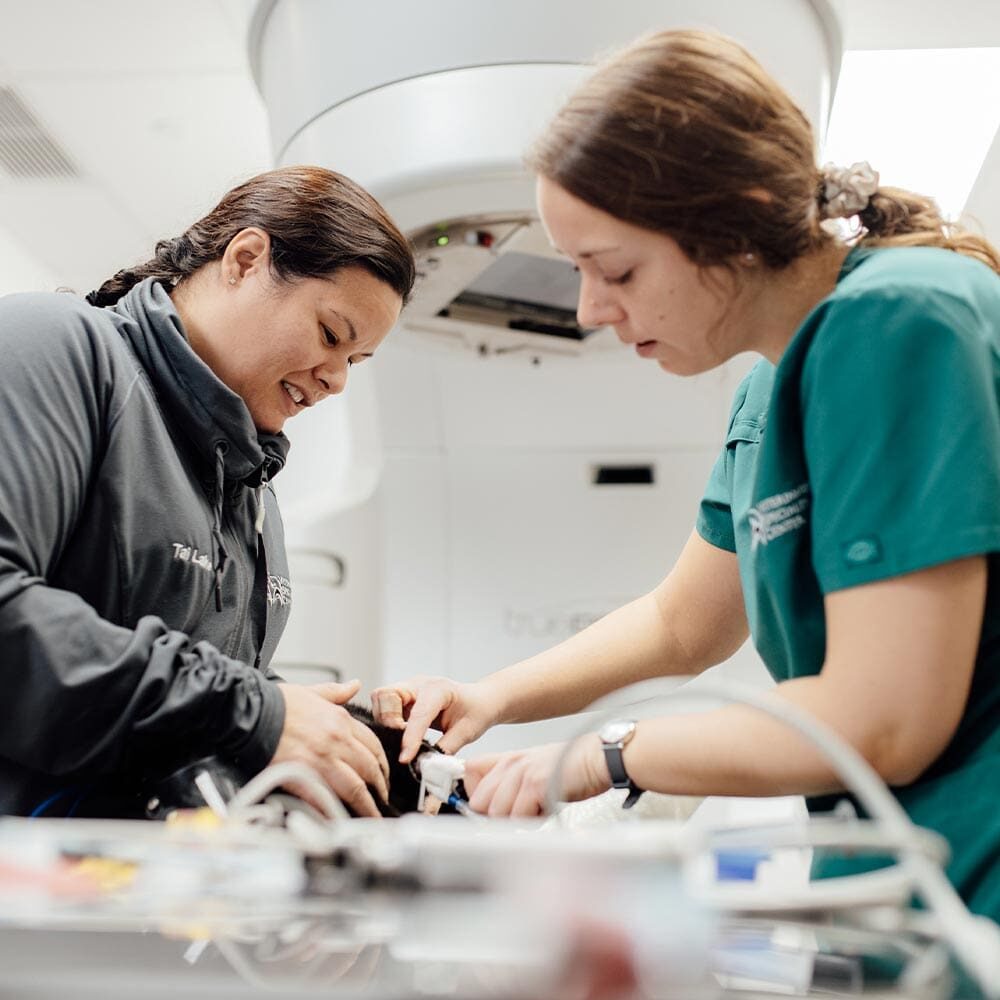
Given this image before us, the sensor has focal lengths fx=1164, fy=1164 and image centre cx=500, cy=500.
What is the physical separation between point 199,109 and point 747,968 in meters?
2.21

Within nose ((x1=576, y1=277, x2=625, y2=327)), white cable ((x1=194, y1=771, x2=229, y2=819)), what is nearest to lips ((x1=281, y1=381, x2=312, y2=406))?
nose ((x1=576, y1=277, x2=625, y2=327))

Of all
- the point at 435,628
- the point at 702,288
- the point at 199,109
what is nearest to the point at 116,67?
the point at 199,109

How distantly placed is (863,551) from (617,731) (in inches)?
10.1

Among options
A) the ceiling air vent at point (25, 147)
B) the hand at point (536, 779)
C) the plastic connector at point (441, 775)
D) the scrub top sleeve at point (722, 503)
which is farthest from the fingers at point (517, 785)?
the ceiling air vent at point (25, 147)

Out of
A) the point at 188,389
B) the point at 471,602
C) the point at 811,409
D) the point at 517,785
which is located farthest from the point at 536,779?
the point at 471,602

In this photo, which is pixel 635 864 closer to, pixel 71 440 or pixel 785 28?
pixel 71 440

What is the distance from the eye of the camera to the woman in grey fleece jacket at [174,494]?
1044 millimetres

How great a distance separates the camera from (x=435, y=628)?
2396mm

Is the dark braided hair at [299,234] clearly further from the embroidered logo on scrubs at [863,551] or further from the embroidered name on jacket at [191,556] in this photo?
the embroidered logo on scrubs at [863,551]

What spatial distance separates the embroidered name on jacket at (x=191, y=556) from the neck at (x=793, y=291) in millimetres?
625

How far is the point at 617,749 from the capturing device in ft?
3.18

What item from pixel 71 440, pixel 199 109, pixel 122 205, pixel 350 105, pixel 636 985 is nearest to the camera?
pixel 636 985

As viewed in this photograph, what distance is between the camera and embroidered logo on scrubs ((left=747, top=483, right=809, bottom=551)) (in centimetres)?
101

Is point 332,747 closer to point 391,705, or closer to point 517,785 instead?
point 517,785
